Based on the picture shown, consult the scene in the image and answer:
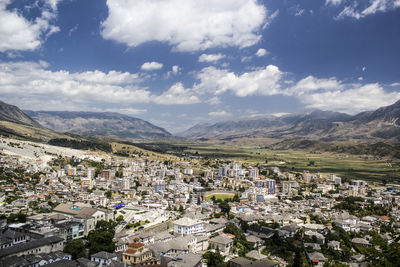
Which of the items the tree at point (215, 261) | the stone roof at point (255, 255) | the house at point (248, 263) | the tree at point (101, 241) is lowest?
the stone roof at point (255, 255)

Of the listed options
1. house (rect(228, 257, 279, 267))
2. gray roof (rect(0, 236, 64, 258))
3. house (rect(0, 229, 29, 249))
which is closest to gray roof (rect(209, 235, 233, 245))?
house (rect(228, 257, 279, 267))

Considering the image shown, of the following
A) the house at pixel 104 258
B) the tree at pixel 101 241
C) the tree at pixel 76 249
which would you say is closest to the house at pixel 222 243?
the tree at pixel 101 241

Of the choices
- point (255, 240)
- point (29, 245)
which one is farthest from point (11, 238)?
point (255, 240)

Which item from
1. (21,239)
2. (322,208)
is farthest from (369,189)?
(21,239)

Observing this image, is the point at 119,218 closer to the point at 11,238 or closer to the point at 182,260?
the point at 11,238

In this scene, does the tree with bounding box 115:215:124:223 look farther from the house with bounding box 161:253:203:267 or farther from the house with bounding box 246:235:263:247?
the house with bounding box 246:235:263:247

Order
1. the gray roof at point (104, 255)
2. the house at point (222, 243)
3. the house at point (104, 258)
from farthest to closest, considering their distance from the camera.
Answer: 1. the house at point (222, 243)
2. the gray roof at point (104, 255)
3. the house at point (104, 258)

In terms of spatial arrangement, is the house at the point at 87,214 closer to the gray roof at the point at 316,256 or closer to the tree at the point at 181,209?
the tree at the point at 181,209

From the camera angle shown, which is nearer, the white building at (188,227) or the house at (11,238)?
the house at (11,238)
